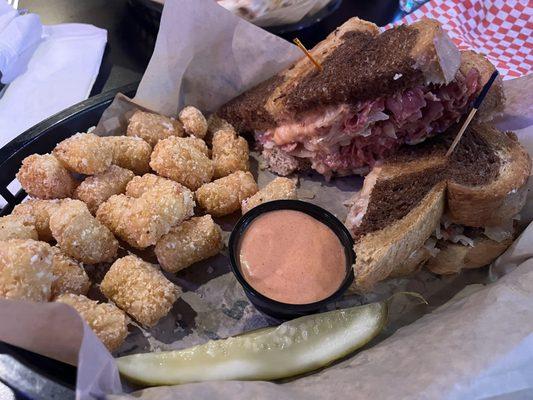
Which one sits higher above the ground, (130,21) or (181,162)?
(130,21)

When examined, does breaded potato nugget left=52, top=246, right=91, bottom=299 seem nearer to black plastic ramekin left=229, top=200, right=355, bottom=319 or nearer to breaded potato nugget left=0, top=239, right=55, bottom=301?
breaded potato nugget left=0, top=239, right=55, bottom=301

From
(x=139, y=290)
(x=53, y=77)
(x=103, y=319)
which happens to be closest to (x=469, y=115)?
(x=139, y=290)

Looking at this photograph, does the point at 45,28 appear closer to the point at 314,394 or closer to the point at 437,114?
the point at 437,114

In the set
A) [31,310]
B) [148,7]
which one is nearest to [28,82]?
[148,7]

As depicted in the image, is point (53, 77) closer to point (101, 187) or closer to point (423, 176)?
point (101, 187)

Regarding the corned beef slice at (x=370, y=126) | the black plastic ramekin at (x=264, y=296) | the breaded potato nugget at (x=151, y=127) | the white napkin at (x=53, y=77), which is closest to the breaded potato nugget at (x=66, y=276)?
the black plastic ramekin at (x=264, y=296)

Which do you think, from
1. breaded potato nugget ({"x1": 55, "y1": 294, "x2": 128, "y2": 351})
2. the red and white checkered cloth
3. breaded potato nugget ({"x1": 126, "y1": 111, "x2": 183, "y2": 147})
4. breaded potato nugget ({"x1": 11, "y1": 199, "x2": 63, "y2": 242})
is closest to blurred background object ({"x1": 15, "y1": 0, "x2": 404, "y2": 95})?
the red and white checkered cloth
